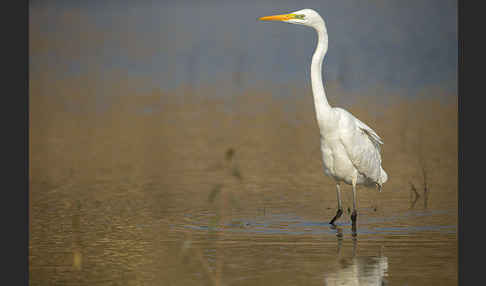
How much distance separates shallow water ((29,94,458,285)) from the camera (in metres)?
8.84

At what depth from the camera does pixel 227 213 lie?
11758mm

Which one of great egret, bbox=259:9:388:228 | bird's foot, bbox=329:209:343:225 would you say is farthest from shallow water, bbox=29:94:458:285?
great egret, bbox=259:9:388:228

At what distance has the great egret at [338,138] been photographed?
11.1 m

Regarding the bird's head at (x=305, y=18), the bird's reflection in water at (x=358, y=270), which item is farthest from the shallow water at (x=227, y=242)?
the bird's head at (x=305, y=18)

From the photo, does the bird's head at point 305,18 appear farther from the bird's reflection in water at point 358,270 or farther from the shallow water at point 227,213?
the bird's reflection in water at point 358,270

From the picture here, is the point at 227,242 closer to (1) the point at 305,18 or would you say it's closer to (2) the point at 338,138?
(2) the point at 338,138

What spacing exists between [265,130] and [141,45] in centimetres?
1621

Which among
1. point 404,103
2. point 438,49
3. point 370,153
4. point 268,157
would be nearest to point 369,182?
point 370,153

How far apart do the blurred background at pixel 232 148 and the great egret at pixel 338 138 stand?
0.52 meters

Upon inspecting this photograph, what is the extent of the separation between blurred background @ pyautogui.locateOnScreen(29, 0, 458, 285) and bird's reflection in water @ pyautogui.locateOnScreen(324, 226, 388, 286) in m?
0.03

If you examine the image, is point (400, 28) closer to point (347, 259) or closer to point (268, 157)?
point (268, 157)

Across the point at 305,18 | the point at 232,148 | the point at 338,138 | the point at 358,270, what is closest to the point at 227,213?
the point at 338,138

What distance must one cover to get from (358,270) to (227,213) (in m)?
3.19

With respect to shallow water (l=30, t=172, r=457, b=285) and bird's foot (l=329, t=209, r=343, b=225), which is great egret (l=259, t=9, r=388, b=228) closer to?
bird's foot (l=329, t=209, r=343, b=225)
